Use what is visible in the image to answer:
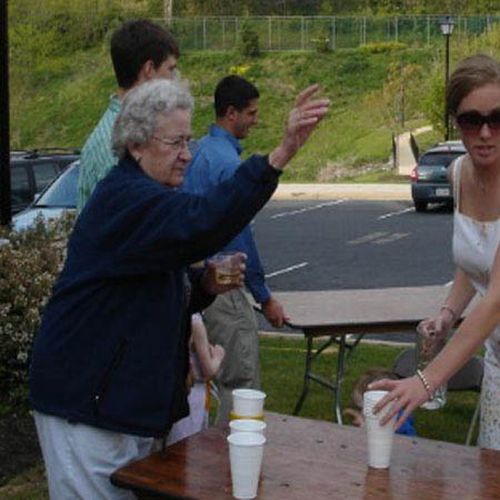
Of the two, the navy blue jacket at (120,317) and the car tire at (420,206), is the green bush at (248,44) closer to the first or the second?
the car tire at (420,206)

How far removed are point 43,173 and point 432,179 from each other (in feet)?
37.4

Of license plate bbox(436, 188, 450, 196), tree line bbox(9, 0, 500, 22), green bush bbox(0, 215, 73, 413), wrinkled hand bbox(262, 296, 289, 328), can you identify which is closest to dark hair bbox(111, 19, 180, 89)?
wrinkled hand bbox(262, 296, 289, 328)

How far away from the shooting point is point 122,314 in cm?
318

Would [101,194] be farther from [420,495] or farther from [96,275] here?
[420,495]

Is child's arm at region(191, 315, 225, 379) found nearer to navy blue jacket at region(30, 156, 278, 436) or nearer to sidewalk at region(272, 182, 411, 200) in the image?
navy blue jacket at region(30, 156, 278, 436)

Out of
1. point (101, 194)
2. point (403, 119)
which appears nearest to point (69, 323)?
point (101, 194)

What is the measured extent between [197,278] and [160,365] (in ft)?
1.60

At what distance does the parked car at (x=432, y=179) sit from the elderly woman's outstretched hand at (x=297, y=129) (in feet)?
74.3

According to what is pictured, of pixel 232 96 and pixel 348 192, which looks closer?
pixel 232 96

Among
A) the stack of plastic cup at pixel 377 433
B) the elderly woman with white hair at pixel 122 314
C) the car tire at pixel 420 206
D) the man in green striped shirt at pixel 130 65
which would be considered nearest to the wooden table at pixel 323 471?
the stack of plastic cup at pixel 377 433

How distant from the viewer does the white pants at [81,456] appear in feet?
10.6

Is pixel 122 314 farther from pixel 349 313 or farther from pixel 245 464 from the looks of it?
pixel 349 313

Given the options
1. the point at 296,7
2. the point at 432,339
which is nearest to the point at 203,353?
the point at 432,339

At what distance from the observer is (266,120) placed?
47375 mm
